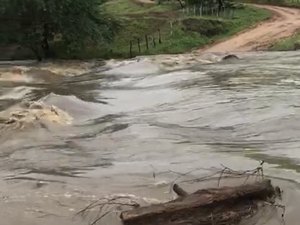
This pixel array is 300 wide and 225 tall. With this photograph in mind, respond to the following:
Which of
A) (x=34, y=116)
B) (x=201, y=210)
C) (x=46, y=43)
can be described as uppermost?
(x=201, y=210)

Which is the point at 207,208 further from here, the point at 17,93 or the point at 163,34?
the point at 163,34

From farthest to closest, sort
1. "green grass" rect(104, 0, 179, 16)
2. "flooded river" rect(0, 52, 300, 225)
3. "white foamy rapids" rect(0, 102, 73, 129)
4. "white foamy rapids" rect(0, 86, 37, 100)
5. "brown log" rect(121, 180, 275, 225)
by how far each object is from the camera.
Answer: "green grass" rect(104, 0, 179, 16)
"white foamy rapids" rect(0, 86, 37, 100)
"white foamy rapids" rect(0, 102, 73, 129)
"flooded river" rect(0, 52, 300, 225)
"brown log" rect(121, 180, 275, 225)

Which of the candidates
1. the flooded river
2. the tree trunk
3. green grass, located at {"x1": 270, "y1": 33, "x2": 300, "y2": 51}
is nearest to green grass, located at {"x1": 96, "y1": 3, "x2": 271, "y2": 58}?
the tree trunk

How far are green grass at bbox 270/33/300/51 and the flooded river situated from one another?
26.4ft

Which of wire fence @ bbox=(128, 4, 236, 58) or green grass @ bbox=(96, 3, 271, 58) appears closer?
green grass @ bbox=(96, 3, 271, 58)

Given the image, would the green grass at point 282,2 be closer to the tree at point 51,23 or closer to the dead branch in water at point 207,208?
the tree at point 51,23

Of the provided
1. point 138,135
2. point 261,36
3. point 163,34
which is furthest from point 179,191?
point 163,34

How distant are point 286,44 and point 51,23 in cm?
1301

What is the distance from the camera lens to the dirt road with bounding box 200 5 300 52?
118 feet

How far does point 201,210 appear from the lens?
7.89m

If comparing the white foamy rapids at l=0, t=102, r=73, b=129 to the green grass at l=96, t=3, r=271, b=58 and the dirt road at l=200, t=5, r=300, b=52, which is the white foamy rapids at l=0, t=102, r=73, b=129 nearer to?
the green grass at l=96, t=3, r=271, b=58

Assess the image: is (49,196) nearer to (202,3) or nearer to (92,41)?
(92,41)

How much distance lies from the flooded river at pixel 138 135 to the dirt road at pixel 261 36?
9.75 meters

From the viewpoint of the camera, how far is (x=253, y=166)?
415 inches
